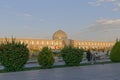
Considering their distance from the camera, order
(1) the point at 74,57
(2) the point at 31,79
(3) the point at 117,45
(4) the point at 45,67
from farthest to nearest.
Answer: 1. (3) the point at 117,45
2. (1) the point at 74,57
3. (4) the point at 45,67
4. (2) the point at 31,79

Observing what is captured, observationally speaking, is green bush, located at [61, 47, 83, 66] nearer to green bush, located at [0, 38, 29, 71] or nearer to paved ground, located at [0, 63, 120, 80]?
green bush, located at [0, 38, 29, 71]

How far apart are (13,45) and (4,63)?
1.21 metres

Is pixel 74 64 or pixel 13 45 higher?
pixel 13 45

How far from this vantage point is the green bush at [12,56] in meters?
18.0

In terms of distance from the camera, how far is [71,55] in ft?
71.2

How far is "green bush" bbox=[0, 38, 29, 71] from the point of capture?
17969 mm

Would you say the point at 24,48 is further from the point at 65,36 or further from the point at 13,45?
the point at 65,36

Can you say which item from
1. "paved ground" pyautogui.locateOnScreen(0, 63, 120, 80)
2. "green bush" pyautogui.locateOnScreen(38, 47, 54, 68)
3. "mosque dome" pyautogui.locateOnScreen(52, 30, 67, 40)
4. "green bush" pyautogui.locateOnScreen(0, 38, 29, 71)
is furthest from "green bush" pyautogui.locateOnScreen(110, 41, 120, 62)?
"mosque dome" pyautogui.locateOnScreen(52, 30, 67, 40)

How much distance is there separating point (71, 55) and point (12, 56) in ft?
17.0

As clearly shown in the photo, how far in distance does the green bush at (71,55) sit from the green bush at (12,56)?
13.9 ft

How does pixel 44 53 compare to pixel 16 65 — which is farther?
pixel 44 53

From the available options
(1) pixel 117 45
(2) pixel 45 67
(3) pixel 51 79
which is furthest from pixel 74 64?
(3) pixel 51 79

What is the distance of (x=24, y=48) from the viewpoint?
730 inches

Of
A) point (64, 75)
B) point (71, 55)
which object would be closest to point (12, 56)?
point (64, 75)
